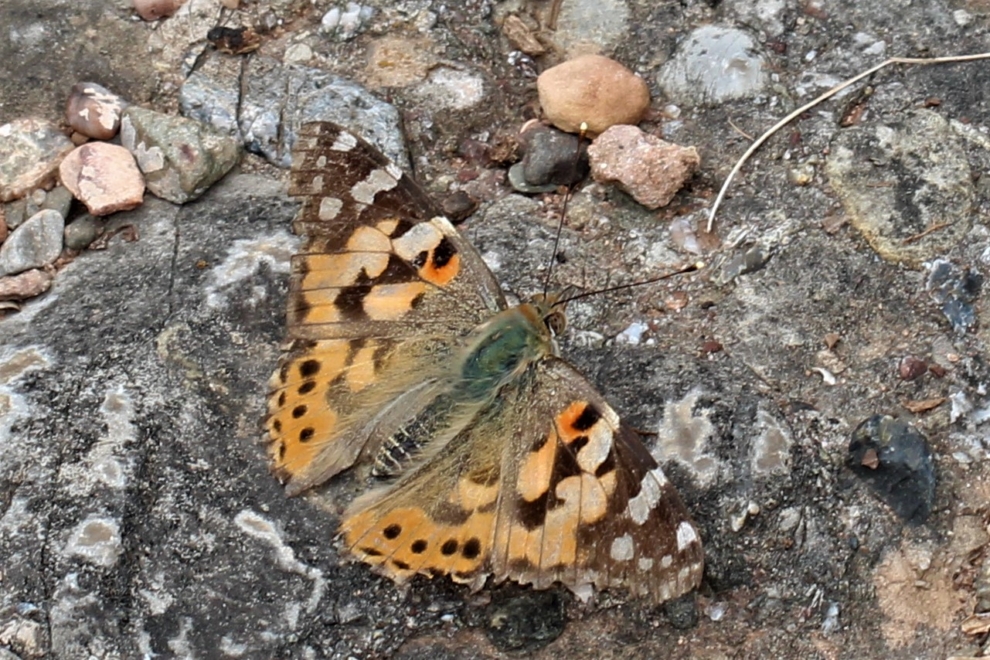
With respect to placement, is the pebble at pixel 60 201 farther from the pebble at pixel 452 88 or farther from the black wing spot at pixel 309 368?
the pebble at pixel 452 88

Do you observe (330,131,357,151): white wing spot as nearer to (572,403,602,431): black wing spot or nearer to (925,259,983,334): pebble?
(572,403,602,431): black wing spot

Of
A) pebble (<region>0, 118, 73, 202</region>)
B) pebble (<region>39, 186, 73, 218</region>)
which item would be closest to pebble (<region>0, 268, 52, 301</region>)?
pebble (<region>39, 186, 73, 218</region>)

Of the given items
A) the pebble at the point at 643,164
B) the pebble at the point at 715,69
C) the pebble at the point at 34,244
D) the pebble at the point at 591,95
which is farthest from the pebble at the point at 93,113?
the pebble at the point at 715,69

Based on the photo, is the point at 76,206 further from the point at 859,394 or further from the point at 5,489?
the point at 859,394

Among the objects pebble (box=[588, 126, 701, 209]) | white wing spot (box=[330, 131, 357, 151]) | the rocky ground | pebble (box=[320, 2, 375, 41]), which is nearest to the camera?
the rocky ground

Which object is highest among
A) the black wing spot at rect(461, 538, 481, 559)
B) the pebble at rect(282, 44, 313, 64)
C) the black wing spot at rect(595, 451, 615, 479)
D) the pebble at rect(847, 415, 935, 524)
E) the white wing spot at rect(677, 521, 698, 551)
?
the pebble at rect(282, 44, 313, 64)

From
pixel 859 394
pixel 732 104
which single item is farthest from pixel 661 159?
pixel 859 394

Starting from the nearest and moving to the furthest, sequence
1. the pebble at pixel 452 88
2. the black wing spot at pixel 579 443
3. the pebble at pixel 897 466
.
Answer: the black wing spot at pixel 579 443 < the pebble at pixel 897 466 < the pebble at pixel 452 88
